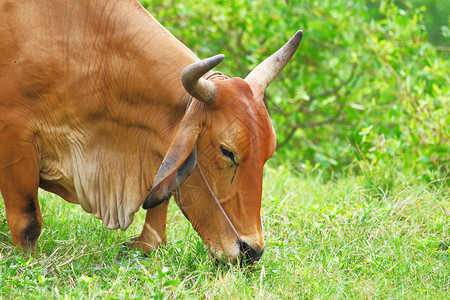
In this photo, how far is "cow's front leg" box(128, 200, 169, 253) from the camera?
13.2 ft

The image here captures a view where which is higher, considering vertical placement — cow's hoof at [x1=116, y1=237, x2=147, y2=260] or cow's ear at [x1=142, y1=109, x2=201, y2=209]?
cow's ear at [x1=142, y1=109, x2=201, y2=209]

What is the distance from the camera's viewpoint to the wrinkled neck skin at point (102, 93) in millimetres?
3553

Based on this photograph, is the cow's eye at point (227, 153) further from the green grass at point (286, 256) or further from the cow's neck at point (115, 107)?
the green grass at point (286, 256)

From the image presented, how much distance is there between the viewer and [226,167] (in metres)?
3.32

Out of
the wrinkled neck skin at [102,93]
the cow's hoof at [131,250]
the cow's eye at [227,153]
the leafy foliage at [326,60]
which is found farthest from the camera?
the leafy foliage at [326,60]

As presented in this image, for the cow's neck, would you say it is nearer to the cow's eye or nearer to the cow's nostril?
the cow's eye

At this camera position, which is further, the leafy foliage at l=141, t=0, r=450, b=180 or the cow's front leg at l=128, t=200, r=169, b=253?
the leafy foliage at l=141, t=0, r=450, b=180

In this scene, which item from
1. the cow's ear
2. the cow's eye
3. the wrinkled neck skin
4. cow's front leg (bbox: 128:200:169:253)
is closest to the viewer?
the cow's ear

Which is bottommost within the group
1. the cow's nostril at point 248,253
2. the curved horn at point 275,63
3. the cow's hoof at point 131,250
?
the cow's hoof at point 131,250

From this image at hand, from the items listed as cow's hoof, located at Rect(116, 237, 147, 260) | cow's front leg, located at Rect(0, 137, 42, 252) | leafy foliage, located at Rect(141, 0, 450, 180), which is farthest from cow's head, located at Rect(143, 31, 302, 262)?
leafy foliage, located at Rect(141, 0, 450, 180)

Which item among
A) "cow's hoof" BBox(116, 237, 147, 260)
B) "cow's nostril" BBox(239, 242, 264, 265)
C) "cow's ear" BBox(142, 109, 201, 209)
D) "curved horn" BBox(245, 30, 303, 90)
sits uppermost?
"curved horn" BBox(245, 30, 303, 90)

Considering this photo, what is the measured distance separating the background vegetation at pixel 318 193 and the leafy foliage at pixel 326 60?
0.02m

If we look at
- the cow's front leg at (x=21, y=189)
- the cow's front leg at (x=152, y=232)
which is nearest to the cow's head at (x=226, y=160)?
the cow's front leg at (x=152, y=232)

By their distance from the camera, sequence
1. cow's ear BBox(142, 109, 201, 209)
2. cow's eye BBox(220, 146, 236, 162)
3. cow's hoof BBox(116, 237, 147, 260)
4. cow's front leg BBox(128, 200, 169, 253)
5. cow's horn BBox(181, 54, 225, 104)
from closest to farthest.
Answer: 1. cow's horn BBox(181, 54, 225, 104)
2. cow's ear BBox(142, 109, 201, 209)
3. cow's eye BBox(220, 146, 236, 162)
4. cow's hoof BBox(116, 237, 147, 260)
5. cow's front leg BBox(128, 200, 169, 253)
